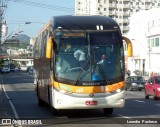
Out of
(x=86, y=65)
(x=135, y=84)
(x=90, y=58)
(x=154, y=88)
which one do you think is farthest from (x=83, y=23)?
(x=135, y=84)

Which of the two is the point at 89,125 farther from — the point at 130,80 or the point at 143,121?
the point at 130,80

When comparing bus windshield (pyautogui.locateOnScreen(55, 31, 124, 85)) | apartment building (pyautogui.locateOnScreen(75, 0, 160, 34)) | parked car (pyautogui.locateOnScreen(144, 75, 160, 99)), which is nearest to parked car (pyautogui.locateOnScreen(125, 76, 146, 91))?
parked car (pyautogui.locateOnScreen(144, 75, 160, 99))

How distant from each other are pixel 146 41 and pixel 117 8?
71.3m

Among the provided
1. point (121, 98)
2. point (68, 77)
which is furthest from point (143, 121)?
point (68, 77)

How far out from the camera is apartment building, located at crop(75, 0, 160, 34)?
5901 inches

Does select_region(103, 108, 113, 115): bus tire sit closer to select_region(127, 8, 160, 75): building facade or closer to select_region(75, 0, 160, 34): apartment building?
select_region(127, 8, 160, 75): building facade

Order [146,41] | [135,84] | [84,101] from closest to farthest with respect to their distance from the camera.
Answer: [84,101]
[135,84]
[146,41]

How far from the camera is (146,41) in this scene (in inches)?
3258

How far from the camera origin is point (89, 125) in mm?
14836

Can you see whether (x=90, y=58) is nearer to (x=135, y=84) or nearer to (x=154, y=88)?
(x=154, y=88)

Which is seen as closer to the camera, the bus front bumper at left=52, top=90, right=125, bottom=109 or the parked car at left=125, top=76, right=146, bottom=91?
the bus front bumper at left=52, top=90, right=125, bottom=109

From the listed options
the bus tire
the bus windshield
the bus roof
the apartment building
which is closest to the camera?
the bus windshield

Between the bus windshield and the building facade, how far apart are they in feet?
187

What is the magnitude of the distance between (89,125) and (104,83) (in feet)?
6.55
